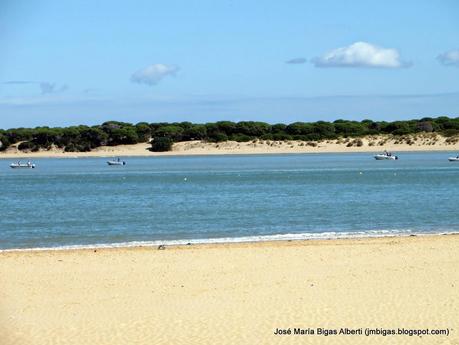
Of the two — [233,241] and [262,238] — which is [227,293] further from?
[262,238]

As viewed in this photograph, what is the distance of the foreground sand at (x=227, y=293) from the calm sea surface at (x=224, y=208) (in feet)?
15.9

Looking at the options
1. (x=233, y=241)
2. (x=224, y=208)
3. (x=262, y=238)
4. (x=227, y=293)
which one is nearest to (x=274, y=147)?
(x=224, y=208)

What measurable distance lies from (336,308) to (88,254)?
28.7 feet

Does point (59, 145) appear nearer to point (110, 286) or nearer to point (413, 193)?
point (413, 193)

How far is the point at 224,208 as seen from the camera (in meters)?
33.7

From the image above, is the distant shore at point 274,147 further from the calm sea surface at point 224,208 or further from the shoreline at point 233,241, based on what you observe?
the shoreline at point 233,241

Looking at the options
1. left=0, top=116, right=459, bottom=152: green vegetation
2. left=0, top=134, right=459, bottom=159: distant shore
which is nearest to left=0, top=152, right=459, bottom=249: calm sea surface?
left=0, top=134, right=459, bottom=159: distant shore

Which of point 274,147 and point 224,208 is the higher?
point 274,147

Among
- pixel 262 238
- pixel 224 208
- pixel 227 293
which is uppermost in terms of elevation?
pixel 227 293

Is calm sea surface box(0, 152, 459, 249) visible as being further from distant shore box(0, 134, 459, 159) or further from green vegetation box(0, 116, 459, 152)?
green vegetation box(0, 116, 459, 152)

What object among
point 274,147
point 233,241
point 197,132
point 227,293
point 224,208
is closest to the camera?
point 227,293

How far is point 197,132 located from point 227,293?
10271cm

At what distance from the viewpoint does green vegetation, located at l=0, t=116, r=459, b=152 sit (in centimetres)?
11219

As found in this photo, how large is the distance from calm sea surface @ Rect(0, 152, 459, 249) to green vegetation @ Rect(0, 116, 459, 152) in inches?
2106
